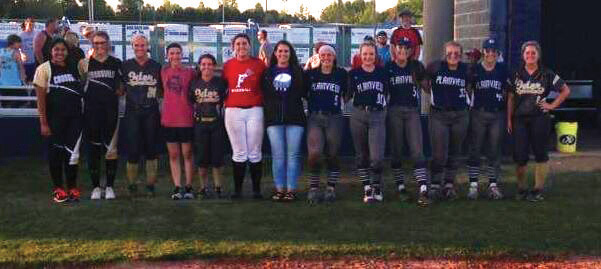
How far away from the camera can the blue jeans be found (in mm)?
7148

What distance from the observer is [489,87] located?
285 inches

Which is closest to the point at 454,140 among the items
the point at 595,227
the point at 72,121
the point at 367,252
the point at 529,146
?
the point at 529,146

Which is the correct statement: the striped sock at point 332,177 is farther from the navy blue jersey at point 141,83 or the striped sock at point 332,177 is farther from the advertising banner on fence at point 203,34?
the advertising banner on fence at point 203,34

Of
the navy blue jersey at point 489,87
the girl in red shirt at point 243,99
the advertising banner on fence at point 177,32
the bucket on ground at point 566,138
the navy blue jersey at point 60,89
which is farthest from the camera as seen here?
the advertising banner on fence at point 177,32

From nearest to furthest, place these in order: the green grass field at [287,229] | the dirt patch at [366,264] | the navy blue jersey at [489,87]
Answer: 1. the dirt patch at [366,264]
2. the green grass field at [287,229]
3. the navy blue jersey at [489,87]

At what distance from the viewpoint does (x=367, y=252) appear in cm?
547

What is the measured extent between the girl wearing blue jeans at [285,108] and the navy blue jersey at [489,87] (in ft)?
5.76

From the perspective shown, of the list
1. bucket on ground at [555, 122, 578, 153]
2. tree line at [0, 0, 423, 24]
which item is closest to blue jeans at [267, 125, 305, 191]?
bucket on ground at [555, 122, 578, 153]

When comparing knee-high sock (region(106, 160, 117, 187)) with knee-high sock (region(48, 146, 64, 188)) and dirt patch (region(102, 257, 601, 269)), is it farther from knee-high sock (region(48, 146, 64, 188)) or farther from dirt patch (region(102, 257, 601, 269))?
dirt patch (region(102, 257, 601, 269))

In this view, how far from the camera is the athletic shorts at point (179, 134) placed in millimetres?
7270

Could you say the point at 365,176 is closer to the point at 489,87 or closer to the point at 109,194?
the point at 489,87

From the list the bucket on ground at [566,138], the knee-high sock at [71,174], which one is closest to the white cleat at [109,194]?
the knee-high sock at [71,174]

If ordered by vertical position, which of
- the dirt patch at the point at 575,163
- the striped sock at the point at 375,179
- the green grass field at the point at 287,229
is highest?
the striped sock at the point at 375,179

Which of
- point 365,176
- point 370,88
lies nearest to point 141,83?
point 370,88
